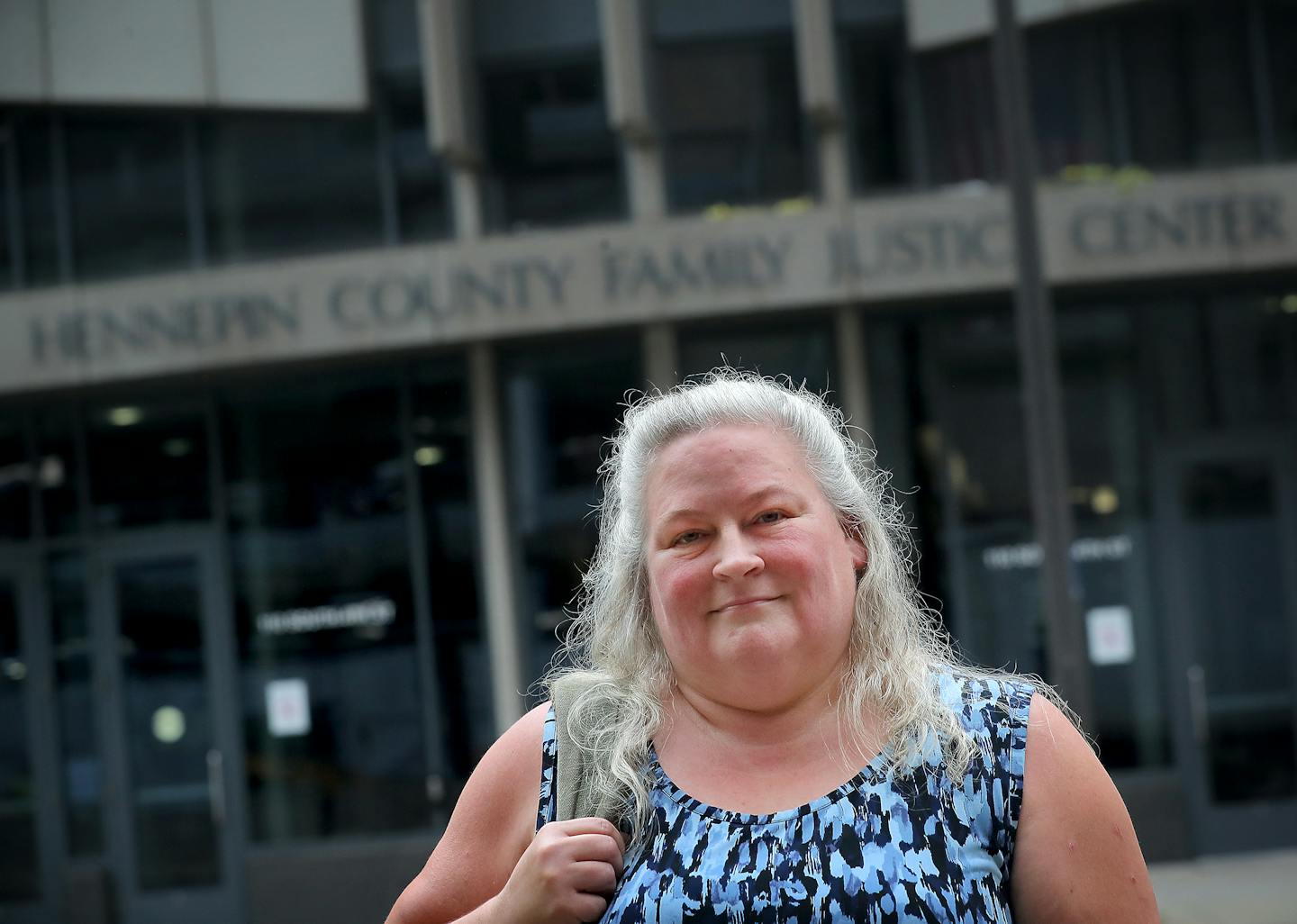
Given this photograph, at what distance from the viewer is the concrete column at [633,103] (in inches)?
444

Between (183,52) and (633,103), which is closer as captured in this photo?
(633,103)

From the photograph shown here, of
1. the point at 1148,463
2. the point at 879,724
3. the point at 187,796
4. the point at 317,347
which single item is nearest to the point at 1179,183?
the point at 1148,463

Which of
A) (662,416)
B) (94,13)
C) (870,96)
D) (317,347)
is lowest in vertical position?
(662,416)

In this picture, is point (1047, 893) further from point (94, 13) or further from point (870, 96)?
point (94, 13)

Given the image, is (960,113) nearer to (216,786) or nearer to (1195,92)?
(1195,92)

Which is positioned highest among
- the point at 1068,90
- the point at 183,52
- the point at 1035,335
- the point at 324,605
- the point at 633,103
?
the point at 183,52

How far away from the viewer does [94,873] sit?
11711mm

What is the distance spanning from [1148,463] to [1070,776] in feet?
31.6

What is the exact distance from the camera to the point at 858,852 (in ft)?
6.63

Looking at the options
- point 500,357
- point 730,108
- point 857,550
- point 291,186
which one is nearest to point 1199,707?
point 730,108

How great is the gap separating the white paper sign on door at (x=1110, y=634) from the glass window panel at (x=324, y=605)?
507cm

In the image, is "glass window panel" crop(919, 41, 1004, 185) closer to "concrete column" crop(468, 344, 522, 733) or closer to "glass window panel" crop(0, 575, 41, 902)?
"concrete column" crop(468, 344, 522, 733)

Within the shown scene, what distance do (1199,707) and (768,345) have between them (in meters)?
4.11

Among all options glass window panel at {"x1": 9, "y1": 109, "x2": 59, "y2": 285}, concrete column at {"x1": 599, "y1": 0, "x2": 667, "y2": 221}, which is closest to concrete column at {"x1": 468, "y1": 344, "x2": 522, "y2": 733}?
concrete column at {"x1": 599, "y1": 0, "x2": 667, "y2": 221}
